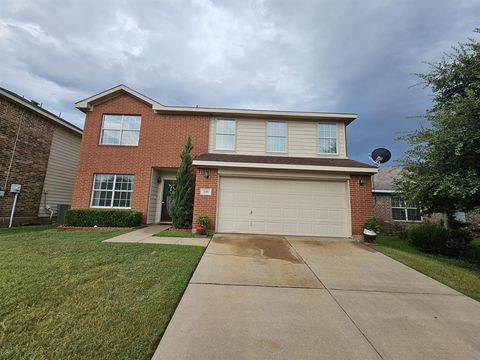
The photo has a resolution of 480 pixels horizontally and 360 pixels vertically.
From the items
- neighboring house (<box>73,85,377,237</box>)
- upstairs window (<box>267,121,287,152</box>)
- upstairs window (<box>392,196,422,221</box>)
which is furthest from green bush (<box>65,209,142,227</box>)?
upstairs window (<box>392,196,422,221</box>)

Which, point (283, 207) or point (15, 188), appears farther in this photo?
point (15, 188)

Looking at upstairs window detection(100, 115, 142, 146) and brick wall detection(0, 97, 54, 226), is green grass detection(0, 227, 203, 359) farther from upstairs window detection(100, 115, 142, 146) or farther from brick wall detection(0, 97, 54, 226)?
brick wall detection(0, 97, 54, 226)

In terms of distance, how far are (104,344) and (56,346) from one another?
46 centimetres

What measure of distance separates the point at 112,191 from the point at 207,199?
226 inches

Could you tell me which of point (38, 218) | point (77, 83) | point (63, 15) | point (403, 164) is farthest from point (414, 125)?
point (77, 83)

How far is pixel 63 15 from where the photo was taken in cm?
885

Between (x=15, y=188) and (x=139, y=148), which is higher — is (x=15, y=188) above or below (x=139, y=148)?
below

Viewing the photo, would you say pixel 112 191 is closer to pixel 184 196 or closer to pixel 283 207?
pixel 184 196

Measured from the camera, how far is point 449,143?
618cm

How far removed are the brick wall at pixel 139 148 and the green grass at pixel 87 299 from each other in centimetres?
569

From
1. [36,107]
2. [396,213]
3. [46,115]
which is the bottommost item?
[396,213]

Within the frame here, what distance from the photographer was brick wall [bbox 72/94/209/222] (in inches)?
432

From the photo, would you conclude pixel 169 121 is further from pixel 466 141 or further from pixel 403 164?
pixel 466 141

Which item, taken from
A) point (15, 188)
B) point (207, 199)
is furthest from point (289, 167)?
point (15, 188)
